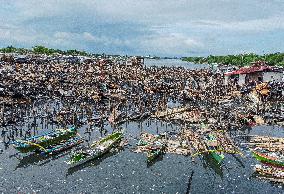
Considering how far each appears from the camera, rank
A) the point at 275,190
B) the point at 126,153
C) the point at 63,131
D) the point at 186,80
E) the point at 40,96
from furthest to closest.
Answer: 1. the point at 186,80
2. the point at 40,96
3. the point at 63,131
4. the point at 126,153
5. the point at 275,190

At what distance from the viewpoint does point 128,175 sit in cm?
4353

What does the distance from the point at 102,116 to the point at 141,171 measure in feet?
63.8

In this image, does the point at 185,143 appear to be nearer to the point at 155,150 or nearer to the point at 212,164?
the point at 155,150

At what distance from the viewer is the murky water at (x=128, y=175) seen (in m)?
40.3

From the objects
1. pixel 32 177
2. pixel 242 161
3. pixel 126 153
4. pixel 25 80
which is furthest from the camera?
pixel 25 80

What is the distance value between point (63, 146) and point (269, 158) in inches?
1024

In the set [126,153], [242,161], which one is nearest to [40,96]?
[126,153]

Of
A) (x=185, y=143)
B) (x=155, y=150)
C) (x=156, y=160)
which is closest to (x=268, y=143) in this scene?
(x=185, y=143)

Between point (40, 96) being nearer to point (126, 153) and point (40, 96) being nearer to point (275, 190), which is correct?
A: point (126, 153)

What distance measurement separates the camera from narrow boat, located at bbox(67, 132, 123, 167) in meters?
45.2

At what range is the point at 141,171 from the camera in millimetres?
44656

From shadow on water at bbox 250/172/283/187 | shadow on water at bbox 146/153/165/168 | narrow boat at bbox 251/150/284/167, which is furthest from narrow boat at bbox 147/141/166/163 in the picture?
shadow on water at bbox 250/172/283/187

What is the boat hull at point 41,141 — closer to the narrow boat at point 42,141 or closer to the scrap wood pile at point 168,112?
the narrow boat at point 42,141

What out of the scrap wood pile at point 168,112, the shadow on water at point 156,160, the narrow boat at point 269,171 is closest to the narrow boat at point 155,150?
the shadow on water at point 156,160
